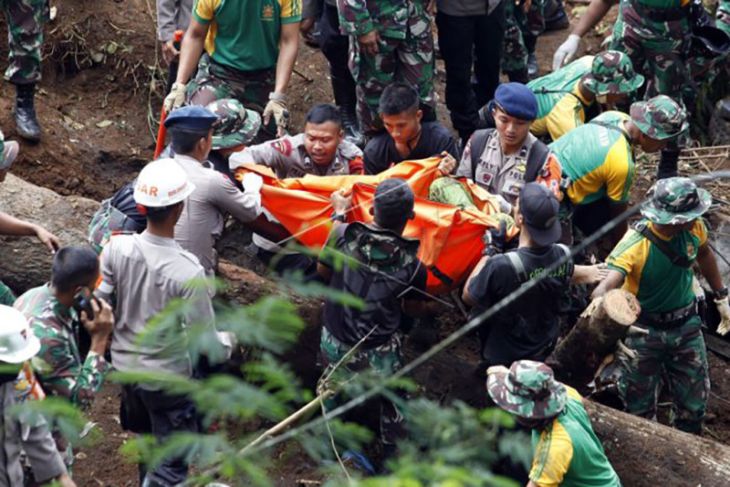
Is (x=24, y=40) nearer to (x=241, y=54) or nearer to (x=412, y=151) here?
(x=241, y=54)

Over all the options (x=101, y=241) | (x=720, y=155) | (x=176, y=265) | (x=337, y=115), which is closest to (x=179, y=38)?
(x=337, y=115)

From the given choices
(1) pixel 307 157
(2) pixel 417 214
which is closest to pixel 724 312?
(2) pixel 417 214

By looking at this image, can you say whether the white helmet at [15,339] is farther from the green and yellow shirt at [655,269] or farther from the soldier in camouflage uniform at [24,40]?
the soldier in camouflage uniform at [24,40]

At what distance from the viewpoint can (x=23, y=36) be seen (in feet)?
28.6

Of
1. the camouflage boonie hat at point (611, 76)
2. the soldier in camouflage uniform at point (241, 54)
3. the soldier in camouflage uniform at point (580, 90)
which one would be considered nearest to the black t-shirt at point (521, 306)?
the soldier in camouflage uniform at point (580, 90)

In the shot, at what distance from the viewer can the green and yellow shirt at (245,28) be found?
316 inches

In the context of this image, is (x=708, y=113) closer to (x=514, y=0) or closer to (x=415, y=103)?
(x=514, y=0)

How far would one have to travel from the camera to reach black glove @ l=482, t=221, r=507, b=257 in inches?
261

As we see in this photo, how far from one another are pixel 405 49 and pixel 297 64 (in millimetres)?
2303

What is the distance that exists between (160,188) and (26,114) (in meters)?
3.73

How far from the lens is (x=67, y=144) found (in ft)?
30.5

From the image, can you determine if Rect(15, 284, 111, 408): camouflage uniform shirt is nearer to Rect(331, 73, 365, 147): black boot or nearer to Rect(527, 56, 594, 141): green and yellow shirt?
Rect(527, 56, 594, 141): green and yellow shirt

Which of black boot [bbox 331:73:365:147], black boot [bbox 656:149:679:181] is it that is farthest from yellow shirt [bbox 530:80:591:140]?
black boot [bbox 331:73:365:147]

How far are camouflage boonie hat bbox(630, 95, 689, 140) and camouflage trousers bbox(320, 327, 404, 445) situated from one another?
2.07m
